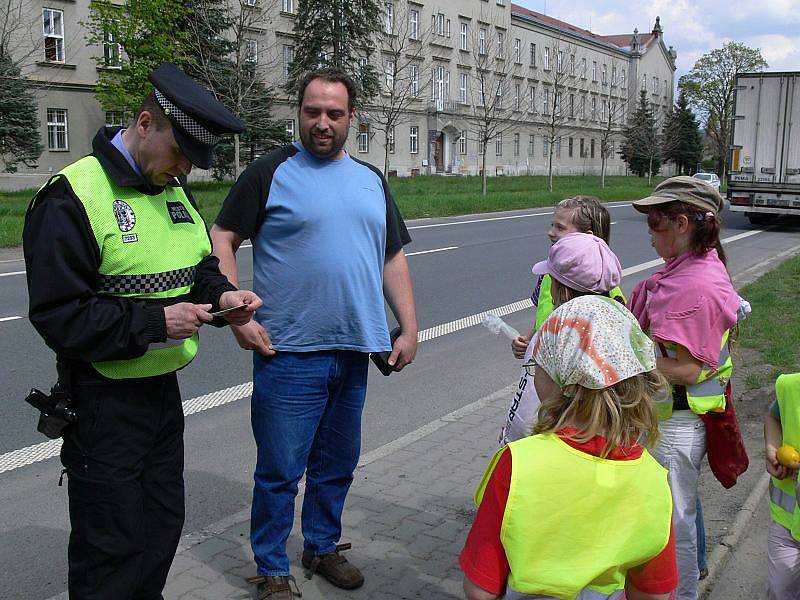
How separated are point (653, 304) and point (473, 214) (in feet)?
76.1

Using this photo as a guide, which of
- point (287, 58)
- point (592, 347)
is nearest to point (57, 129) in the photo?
point (287, 58)

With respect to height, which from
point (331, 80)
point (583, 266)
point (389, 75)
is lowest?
point (583, 266)

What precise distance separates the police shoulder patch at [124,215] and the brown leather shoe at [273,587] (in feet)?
5.28

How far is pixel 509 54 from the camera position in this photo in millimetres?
64750

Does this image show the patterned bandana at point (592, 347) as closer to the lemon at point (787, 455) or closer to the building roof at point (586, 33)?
the lemon at point (787, 455)

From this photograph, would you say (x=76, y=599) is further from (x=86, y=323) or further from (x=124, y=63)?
(x=124, y=63)

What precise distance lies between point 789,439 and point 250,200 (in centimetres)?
216

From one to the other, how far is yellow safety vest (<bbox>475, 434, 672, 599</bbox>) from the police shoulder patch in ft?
4.37

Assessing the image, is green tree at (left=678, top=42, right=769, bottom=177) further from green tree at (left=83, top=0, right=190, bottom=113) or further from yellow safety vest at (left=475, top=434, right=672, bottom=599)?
yellow safety vest at (left=475, top=434, right=672, bottom=599)

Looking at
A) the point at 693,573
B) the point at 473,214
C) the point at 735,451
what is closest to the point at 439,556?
the point at 693,573

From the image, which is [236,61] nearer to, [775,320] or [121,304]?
[775,320]

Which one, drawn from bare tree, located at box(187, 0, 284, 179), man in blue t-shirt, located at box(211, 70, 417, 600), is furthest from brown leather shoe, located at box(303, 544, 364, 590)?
bare tree, located at box(187, 0, 284, 179)

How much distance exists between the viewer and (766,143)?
21781 mm

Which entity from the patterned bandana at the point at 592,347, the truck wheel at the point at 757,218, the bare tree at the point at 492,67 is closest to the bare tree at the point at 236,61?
the truck wheel at the point at 757,218
